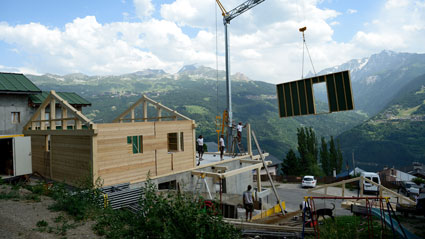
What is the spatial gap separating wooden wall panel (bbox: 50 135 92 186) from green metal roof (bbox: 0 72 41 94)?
6798 millimetres

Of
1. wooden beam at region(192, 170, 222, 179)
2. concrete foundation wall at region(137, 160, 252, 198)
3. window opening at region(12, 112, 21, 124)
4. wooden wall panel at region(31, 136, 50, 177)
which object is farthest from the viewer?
window opening at region(12, 112, 21, 124)

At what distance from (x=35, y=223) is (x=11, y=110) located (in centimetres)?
1423

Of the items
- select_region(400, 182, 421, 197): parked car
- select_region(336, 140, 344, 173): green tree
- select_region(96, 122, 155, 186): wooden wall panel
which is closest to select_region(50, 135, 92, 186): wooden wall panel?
select_region(96, 122, 155, 186): wooden wall panel

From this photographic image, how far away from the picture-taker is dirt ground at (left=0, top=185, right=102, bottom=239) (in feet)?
25.2

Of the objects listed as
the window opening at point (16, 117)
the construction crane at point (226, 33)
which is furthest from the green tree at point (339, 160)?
the window opening at point (16, 117)

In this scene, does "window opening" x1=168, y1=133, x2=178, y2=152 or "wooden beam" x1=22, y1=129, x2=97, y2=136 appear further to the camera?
"window opening" x1=168, y1=133, x2=178, y2=152

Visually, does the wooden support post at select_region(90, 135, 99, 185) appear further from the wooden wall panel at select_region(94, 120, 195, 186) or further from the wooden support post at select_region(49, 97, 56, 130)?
the wooden support post at select_region(49, 97, 56, 130)

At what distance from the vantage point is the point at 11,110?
18.9m

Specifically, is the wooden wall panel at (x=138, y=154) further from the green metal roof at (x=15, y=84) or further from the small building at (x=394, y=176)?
the small building at (x=394, y=176)

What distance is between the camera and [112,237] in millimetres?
7398

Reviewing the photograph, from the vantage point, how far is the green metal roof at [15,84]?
18.2m

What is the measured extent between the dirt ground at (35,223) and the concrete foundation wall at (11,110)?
10.9 m

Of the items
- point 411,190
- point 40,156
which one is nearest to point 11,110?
point 40,156

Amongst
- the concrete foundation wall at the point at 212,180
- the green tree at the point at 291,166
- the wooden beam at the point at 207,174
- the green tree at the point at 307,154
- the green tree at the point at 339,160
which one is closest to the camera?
the wooden beam at the point at 207,174
